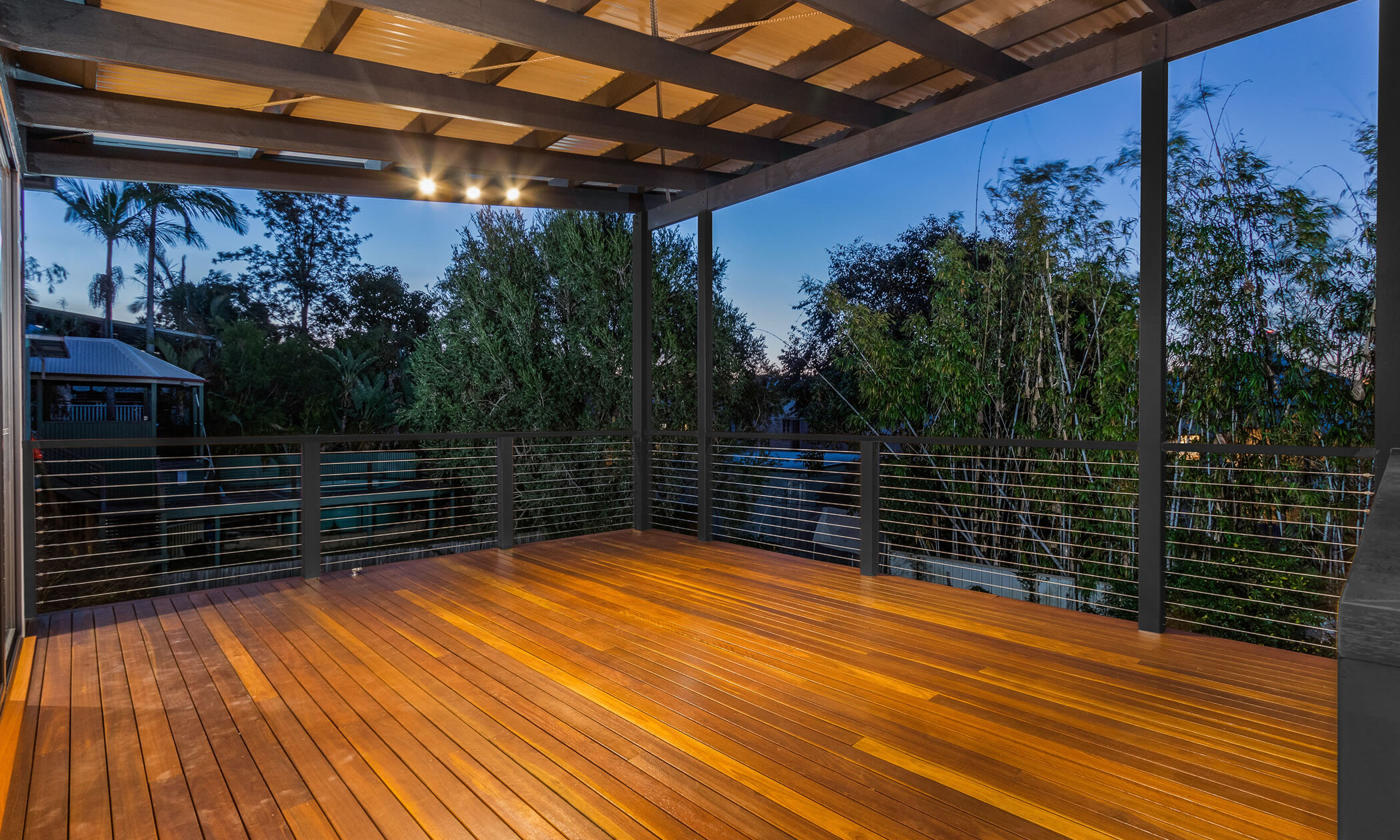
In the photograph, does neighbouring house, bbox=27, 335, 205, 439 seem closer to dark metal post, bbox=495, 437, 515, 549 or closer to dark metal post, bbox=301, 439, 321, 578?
dark metal post, bbox=301, 439, 321, 578

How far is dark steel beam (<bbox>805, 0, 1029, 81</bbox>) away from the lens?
8.54 feet

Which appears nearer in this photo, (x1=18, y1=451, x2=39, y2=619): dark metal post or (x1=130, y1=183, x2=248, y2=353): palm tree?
(x1=18, y1=451, x2=39, y2=619): dark metal post

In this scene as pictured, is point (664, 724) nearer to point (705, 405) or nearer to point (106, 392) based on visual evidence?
point (705, 405)

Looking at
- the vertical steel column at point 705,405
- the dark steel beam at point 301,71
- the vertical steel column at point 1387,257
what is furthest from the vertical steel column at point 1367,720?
the vertical steel column at point 705,405

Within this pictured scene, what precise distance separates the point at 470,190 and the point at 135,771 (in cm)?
349

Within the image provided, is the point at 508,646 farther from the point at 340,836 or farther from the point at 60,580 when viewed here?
the point at 60,580

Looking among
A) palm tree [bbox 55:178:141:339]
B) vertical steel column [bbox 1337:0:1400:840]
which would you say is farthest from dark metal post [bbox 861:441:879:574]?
palm tree [bbox 55:178:141:339]

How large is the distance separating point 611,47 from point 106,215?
7.66m

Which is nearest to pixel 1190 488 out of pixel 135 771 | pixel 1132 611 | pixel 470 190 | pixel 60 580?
pixel 1132 611

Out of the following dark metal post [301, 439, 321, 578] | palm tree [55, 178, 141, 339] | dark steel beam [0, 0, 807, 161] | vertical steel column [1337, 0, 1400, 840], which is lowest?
dark metal post [301, 439, 321, 578]

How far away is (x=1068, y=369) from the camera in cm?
560

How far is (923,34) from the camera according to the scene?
2857 mm

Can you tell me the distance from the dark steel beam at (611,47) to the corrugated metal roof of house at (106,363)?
734cm

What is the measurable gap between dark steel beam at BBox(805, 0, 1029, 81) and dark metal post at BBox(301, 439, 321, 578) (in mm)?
3445
